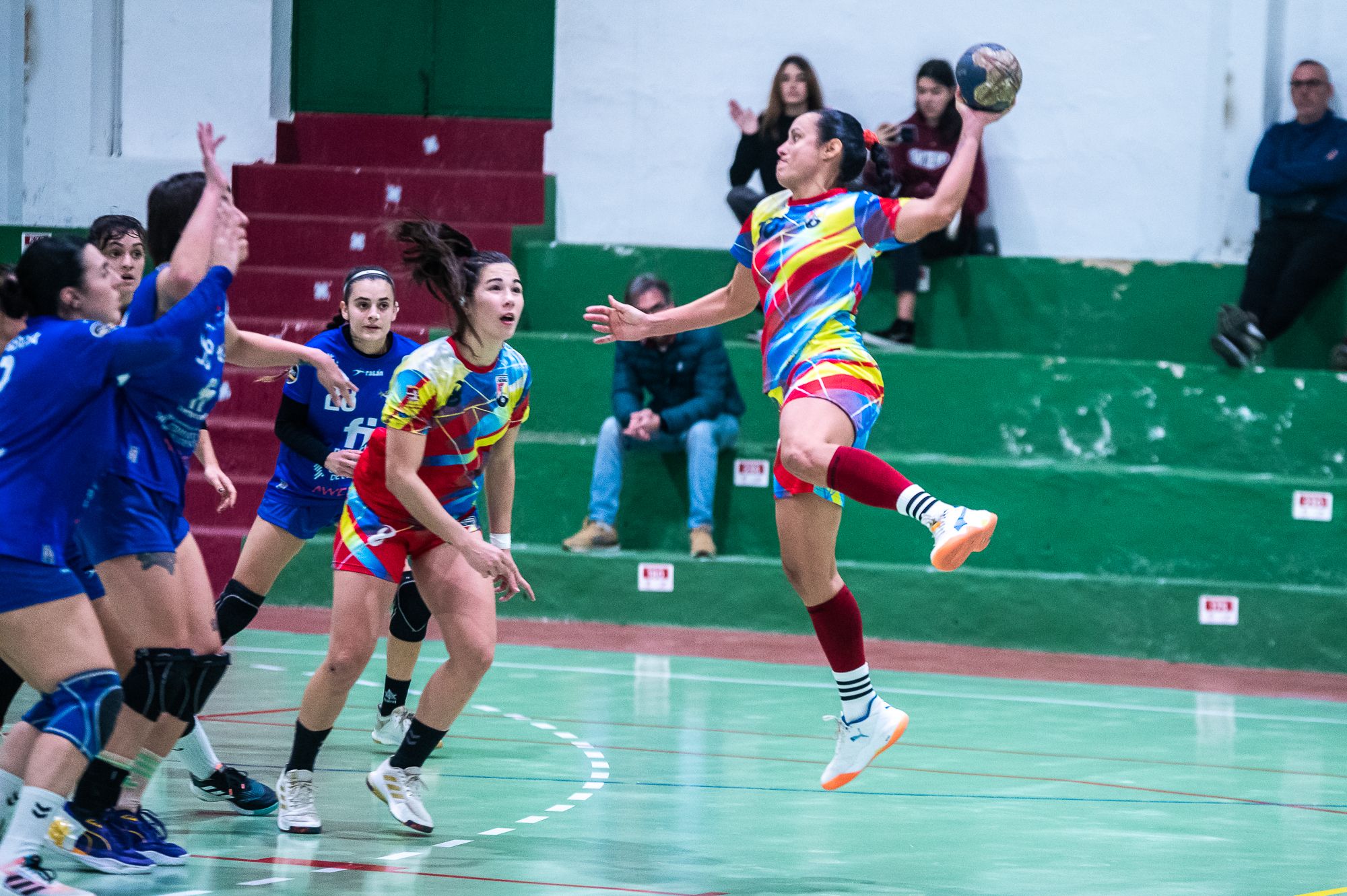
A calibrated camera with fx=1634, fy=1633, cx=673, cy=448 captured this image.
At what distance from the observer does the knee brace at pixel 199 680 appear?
4.33 m

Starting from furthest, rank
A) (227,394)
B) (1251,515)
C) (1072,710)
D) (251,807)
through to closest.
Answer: (227,394) → (1251,515) → (1072,710) → (251,807)

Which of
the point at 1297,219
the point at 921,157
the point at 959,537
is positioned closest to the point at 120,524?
the point at 959,537

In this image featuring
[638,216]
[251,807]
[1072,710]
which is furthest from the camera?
[638,216]

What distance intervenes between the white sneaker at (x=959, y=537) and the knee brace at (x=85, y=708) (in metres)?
2.18

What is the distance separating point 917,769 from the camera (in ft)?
20.4

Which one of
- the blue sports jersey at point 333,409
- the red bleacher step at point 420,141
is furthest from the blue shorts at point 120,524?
the red bleacher step at point 420,141

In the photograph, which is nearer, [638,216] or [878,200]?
[878,200]

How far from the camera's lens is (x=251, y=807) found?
5.14m

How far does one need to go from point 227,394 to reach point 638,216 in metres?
3.30

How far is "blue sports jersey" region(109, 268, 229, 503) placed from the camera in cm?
421

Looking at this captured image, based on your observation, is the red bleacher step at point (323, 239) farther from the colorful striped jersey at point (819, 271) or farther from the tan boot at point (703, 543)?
the colorful striped jersey at point (819, 271)

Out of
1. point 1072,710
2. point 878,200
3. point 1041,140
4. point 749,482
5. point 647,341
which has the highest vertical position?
point 1041,140

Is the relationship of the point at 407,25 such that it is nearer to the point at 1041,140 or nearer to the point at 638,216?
the point at 638,216

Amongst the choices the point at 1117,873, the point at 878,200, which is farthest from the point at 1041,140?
the point at 1117,873
